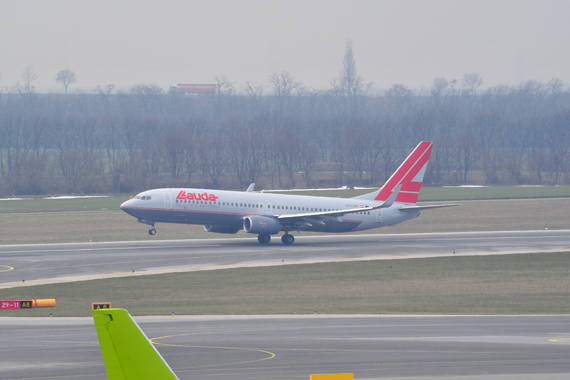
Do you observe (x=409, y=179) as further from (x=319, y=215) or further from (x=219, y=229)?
(x=219, y=229)

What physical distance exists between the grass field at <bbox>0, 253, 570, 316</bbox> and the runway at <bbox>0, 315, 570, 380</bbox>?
93.6 inches

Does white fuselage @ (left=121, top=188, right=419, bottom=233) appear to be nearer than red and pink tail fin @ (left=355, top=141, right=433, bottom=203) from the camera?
Yes

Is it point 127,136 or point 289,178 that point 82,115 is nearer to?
point 127,136

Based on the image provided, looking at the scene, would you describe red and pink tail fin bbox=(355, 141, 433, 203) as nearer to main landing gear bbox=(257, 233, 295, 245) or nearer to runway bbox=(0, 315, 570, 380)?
main landing gear bbox=(257, 233, 295, 245)

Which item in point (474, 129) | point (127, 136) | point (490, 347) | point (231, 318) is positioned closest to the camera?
point (490, 347)

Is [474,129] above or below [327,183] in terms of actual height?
above

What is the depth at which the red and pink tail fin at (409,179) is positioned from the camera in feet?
176

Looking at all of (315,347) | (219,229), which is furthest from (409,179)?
(315,347)

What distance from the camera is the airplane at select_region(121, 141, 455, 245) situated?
161ft

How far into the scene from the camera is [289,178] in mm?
124875

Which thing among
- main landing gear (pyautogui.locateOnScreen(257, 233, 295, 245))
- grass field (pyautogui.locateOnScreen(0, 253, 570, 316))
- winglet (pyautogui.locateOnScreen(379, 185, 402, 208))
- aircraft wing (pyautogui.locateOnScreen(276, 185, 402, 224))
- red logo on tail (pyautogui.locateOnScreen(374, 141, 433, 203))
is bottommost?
grass field (pyautogui.locateOnScreen(0, 253, 570, 316))

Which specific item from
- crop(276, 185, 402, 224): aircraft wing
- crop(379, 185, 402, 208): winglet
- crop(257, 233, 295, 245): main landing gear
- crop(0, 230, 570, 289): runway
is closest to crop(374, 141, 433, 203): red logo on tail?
crop(276, 185, 402, 224): aircraft wing

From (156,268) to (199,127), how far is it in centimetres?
11501

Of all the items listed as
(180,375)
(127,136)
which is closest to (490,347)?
(180,375)
